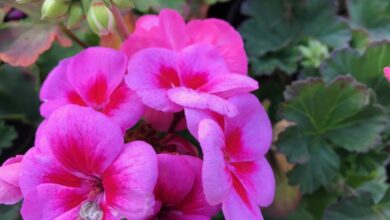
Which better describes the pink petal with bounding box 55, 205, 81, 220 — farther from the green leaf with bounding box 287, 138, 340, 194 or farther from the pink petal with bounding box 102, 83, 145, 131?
the green leaf with bounding box 287, 138, 340, 194

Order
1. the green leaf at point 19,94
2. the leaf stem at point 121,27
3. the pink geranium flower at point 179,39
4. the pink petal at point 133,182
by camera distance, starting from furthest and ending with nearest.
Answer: the green leaf at point 19,94, the leaf stem at point 121,27, the pink geranium flower at point 179,39, the pink petal at point 133,182

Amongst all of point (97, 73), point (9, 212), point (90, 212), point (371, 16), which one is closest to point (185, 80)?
point (97, 73)

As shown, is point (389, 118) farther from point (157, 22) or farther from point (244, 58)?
point (157, 22)

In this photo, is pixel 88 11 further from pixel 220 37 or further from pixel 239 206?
pixel 239 206

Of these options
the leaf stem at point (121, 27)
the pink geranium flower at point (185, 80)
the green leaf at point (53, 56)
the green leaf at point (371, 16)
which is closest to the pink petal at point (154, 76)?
the pink geranium flower at point (185, 80)

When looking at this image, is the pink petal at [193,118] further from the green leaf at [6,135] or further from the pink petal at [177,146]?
the green leaf at [6,135]

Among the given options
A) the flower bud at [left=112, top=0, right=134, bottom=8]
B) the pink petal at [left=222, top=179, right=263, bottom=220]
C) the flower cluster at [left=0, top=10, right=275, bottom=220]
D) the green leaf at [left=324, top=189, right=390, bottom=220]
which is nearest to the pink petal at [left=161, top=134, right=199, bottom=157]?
the flower cluster at [left=0, top=10, right=275, bottom=220]

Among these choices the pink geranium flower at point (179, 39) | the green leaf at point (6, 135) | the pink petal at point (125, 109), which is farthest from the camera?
the green leaf at point (6, 135)
